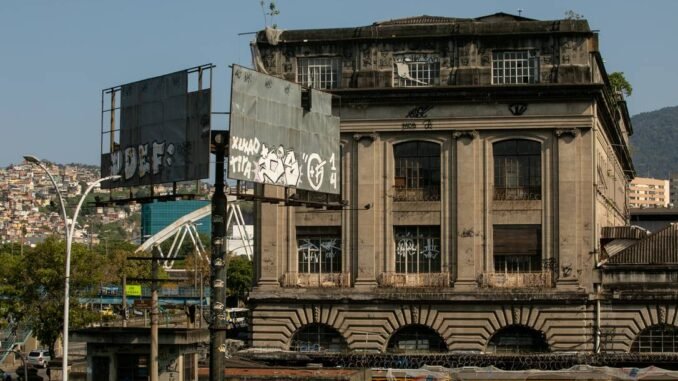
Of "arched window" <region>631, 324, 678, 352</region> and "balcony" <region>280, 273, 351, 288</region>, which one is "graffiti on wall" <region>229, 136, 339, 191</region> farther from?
"arched window" <region>631, 324, 678, 352</region>

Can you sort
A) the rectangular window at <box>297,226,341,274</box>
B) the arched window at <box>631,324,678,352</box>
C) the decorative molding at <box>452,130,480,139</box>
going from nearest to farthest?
1. the arched window at <box>631,324,678,352</box>
2. the decorative molding at <box>452,130,480,139</box>
3. the rectangular window at <box>297,226,341,274</box>

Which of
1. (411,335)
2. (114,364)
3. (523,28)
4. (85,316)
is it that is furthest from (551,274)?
(85,316)

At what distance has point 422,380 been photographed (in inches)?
2330

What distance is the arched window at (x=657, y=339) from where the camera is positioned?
72.9 metres

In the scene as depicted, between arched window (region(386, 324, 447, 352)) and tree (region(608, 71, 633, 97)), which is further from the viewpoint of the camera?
tree (region(608, 71, 633, 97))

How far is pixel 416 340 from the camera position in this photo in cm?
7575

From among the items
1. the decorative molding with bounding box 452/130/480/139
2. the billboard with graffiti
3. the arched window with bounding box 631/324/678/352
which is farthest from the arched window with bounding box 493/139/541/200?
the billboard with graffiti

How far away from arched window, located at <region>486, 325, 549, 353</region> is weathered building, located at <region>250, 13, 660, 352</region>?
88mm

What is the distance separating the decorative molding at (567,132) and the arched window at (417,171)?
21.9 ft

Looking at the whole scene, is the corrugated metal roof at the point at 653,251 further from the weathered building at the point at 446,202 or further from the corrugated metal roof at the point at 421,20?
the corrugated metal roof at the point at 421,20

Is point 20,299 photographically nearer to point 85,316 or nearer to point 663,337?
point 85,316

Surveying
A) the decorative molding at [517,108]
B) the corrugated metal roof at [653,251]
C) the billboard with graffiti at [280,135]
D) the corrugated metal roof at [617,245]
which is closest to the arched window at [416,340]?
the corrugated metal roof at [653,251]

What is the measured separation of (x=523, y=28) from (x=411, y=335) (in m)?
17.9

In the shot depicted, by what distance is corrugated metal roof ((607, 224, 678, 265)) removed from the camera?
74.2 m
